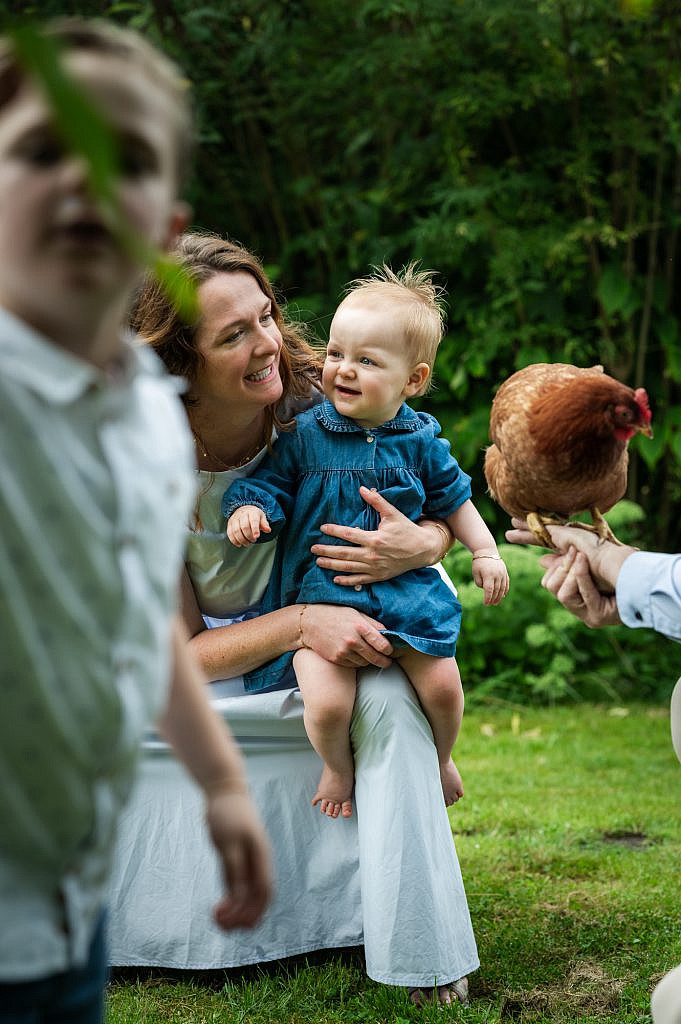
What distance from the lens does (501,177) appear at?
563 centimetres

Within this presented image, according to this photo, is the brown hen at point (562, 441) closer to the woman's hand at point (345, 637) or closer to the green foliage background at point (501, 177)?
the woman's hand at point (345, 637)

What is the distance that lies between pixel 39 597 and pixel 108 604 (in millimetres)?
71

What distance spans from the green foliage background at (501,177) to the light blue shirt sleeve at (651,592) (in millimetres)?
3423

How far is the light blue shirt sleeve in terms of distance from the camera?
1.81 m

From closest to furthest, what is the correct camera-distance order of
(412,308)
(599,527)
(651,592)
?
(651,592)
(599,527)
(412,308)

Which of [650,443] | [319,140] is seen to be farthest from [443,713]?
[319,140]

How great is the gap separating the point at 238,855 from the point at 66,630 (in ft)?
1.07

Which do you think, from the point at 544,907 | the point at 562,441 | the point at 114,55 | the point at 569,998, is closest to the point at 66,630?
the point at 114,55

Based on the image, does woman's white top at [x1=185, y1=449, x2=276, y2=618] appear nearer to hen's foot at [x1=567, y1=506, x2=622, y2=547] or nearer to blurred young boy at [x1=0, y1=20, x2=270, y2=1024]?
hen's foot at [x1=567, y1=506, x2=622, y2=547]

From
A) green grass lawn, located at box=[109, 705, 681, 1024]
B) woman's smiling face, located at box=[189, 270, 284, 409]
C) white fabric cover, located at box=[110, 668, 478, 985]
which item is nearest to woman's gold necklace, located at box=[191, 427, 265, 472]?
woman's smiling face, located at box=[189, 270, 284, 409]

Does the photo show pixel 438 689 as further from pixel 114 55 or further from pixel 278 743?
pixel 114 55

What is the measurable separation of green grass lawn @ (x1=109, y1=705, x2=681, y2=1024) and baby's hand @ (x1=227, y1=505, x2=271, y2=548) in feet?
3.46

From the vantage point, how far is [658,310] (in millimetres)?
5707

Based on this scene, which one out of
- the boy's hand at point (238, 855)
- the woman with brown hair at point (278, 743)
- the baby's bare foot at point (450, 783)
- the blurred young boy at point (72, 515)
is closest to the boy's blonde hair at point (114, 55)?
the blurred young boy at point (72, 515)
